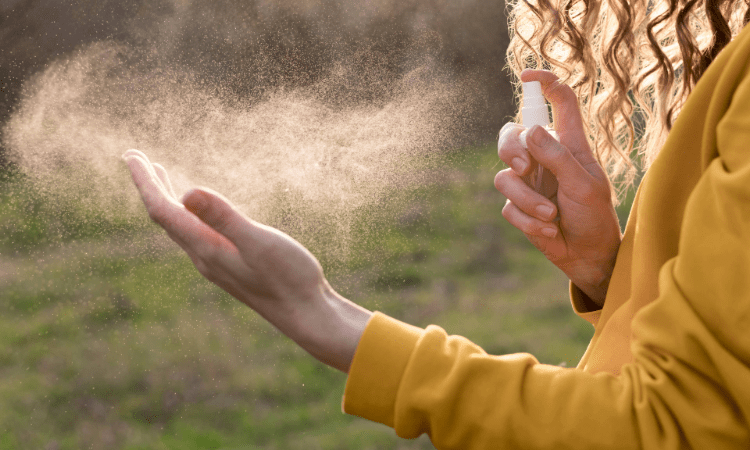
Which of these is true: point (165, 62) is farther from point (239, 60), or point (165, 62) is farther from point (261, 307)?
point (261, 307)

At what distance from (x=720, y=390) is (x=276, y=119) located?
6.97 feet

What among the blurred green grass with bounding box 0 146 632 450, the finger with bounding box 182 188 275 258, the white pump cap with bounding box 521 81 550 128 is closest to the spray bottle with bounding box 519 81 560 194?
the white pump cap with bounding box 521 81 550 128

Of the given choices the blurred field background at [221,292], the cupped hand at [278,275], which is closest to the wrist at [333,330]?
the cupped hand at [278,275]

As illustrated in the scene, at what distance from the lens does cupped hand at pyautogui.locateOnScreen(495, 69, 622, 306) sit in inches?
51.6

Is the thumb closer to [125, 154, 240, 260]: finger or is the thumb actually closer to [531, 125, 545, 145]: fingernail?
[125, 154, 240, 260]: finger

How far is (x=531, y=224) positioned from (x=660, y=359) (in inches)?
23.1

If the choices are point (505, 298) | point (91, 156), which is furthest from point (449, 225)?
point (91, 156)

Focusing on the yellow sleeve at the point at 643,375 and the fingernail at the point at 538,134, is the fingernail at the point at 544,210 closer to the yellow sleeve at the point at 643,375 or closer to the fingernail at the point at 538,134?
the fingernail at the point at 538,134

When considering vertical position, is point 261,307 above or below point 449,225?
above

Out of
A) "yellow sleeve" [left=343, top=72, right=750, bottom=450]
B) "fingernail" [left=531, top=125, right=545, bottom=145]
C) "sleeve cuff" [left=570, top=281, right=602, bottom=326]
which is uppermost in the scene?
"fingernail" [left=531, top=125, right=545, bottom=145]

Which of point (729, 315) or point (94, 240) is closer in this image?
point (729, 315)

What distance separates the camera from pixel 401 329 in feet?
3.10

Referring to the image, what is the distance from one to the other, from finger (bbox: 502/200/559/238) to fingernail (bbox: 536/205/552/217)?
0.10ft

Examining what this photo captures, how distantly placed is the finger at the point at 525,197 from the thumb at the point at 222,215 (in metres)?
0.63
